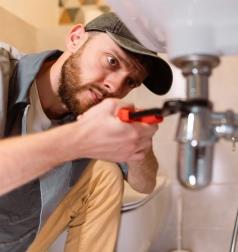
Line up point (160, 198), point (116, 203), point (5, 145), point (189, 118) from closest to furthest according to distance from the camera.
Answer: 1. point (189, 118)
2. point (5, 145)
3. point (116, 203)
4. point (160, 198)

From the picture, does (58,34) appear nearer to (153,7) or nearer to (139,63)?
(139,63)

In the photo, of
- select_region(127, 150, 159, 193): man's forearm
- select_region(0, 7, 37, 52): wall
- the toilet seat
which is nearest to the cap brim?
select_region(127, 150, 159, 193): man's forearm

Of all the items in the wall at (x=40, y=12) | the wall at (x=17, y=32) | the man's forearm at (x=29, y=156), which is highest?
the wall at (x=40, y=12)

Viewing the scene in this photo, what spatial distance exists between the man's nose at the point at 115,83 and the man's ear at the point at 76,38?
114 millimetres

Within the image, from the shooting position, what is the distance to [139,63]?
2.71ft

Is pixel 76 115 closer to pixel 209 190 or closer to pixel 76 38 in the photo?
pixel 76 38

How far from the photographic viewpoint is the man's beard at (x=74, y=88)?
81 centimetres

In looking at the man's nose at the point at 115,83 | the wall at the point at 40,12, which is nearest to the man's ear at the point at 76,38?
the man's nose at the point at 115,83

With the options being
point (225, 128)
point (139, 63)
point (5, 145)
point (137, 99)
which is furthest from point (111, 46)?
point (137, 99)

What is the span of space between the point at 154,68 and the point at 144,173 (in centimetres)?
22

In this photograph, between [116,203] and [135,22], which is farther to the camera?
[116,203]

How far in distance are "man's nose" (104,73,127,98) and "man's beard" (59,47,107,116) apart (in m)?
0.01

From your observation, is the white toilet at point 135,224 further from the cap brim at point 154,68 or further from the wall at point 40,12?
the wall at point 40,12

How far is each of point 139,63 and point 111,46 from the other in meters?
0.07
